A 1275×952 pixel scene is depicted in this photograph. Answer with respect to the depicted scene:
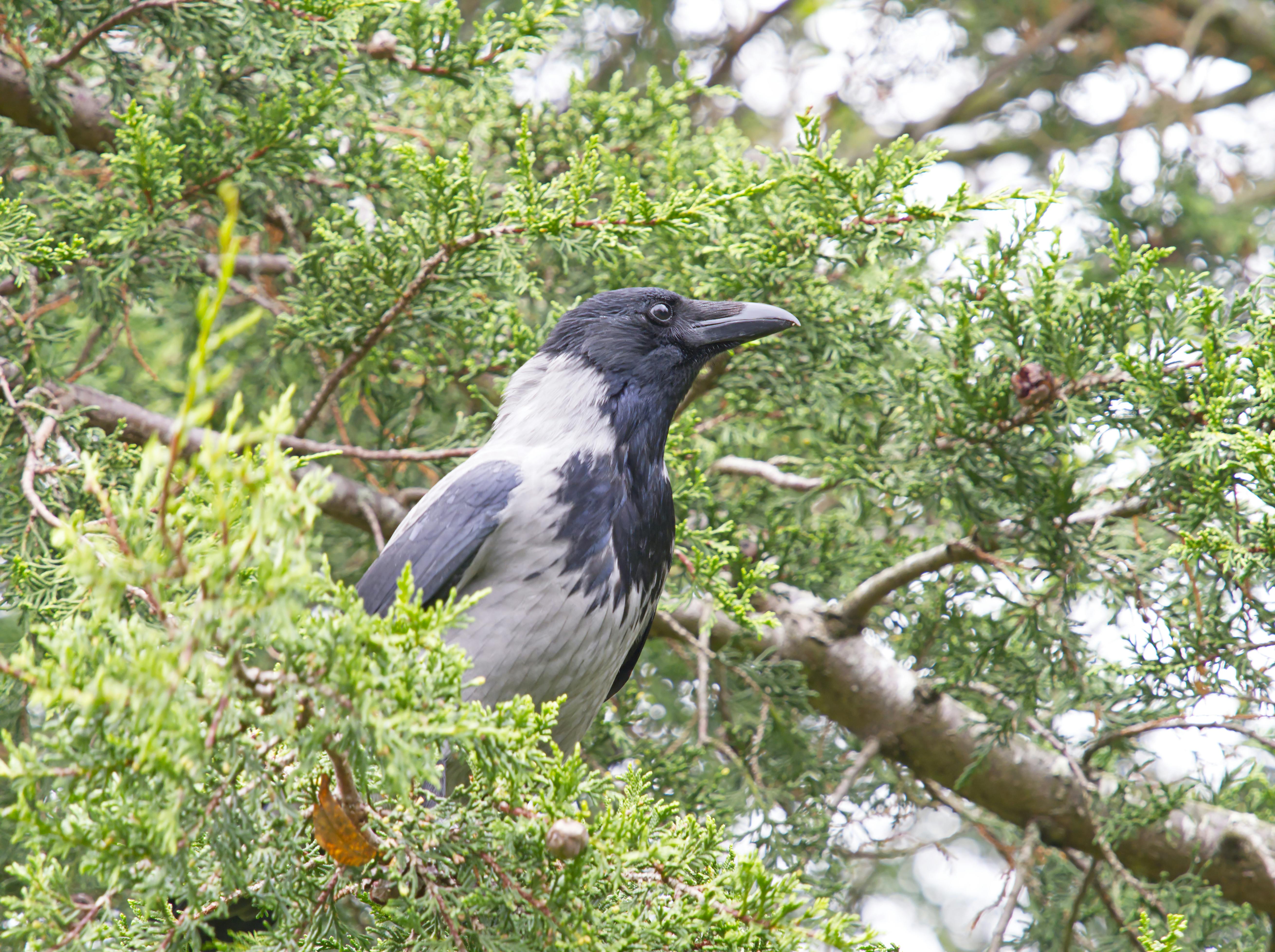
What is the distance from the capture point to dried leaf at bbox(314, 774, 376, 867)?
1.90 m

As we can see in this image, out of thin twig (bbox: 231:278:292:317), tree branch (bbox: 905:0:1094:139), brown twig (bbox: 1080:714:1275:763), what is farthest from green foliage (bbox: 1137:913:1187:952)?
tree branch (bbox: 905:0:1094:139)

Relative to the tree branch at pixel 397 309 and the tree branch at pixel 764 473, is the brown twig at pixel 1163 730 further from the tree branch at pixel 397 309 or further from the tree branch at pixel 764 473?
the tree branch at pixel 397 309

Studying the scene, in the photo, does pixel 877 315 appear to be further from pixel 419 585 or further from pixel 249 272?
pixel 249 272

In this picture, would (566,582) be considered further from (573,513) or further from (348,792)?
(348,792)

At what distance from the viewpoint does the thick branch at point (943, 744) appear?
3691 mm

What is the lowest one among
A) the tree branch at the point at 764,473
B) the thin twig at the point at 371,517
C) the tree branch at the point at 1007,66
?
the thin twig at the point at 371,517

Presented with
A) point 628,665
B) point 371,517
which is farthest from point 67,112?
point 628,665

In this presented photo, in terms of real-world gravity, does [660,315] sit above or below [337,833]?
above

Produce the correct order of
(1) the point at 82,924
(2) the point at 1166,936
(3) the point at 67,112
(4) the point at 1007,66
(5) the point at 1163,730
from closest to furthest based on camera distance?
(1) the point at 82,924 < (2) the point at 1166,936 < (5) the point at 1163,730 < (3) the point at 67,112 < (4) the point at 1007,66

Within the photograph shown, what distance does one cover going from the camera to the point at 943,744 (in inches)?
152

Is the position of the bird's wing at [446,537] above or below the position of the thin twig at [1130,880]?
above

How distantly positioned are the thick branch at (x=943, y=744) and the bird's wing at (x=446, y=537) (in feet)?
4.03

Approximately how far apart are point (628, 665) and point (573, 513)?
2.45 feet

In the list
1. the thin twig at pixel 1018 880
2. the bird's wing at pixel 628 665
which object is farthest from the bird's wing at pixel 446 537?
the thin twig at pixel 1018 880
